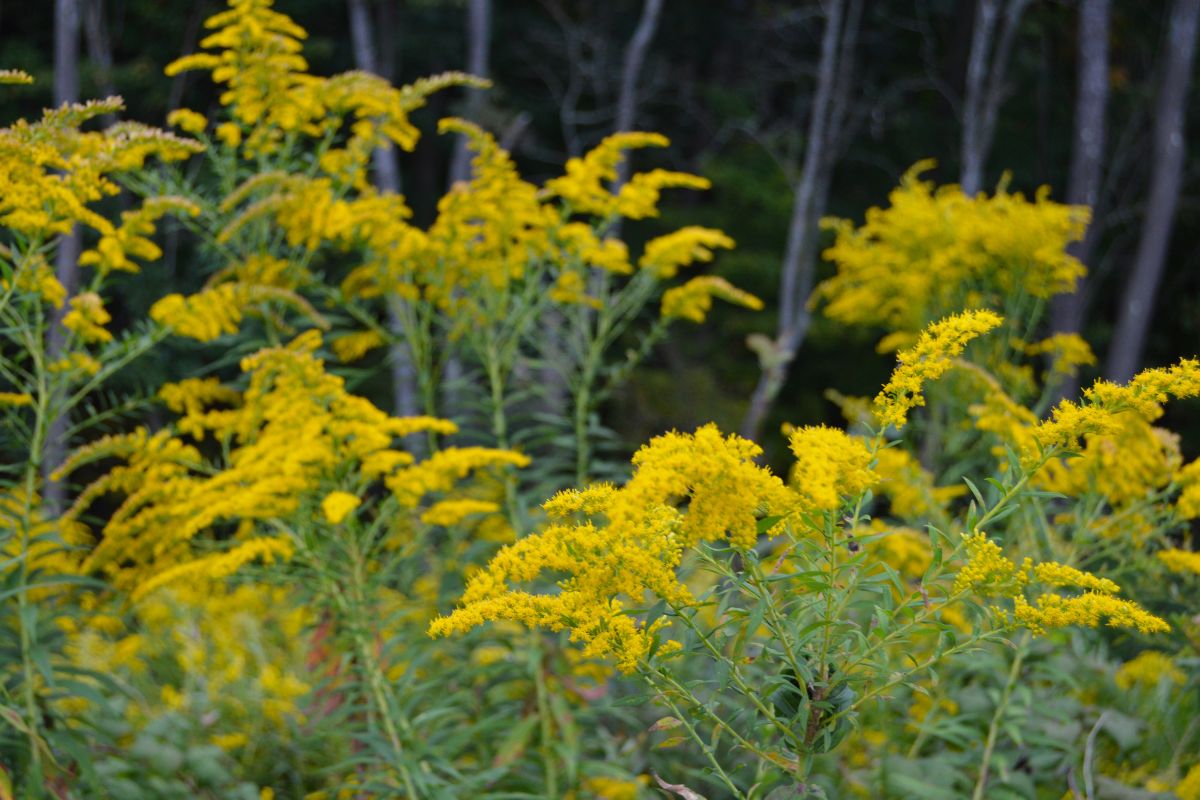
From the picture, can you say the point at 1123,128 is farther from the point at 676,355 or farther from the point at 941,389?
the point at 941,389

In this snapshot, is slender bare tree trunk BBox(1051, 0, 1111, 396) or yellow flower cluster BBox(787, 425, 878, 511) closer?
yellow flower cluster BBox(787, 425, 878, 511)

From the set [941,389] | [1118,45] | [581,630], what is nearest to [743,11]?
[1118,45]

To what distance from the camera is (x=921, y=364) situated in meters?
1.87

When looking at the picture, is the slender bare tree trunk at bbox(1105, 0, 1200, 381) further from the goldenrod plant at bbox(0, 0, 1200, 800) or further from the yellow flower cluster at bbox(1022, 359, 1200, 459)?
the yellow flower cluster at bbox(1022, 359, 1200, 459)

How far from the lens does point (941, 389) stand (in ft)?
16.1

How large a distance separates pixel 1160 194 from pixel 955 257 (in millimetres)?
6930

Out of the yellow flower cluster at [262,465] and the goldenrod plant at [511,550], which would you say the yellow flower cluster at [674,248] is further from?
the yellow flower cluster at [262,465]

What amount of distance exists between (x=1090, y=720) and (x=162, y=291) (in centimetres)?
832

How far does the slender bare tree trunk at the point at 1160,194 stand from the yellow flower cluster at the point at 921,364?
946cm

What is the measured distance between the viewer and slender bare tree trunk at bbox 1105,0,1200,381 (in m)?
10.5

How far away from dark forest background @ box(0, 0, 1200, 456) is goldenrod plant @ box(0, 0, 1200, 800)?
22.6ft

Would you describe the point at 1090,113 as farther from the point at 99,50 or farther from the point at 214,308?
the point at 214,308

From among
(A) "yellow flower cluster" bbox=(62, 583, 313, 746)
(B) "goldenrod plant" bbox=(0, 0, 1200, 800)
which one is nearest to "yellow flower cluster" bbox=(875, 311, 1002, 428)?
(B) "goldenrod plant" bbox=(0, 0, 1200, 800)

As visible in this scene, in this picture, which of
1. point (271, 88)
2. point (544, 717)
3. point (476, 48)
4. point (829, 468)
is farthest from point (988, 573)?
point (476, 48)
